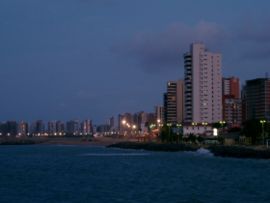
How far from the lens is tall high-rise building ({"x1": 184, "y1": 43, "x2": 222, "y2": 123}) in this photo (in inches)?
6339

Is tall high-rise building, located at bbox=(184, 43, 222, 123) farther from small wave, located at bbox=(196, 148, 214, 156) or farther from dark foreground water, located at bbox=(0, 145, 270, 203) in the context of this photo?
dark foreground water, located at bbox=(0, 145, 270, 203)

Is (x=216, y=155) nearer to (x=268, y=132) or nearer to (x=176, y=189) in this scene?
(x=268, y=132)

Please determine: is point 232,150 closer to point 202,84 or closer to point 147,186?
point 147,186

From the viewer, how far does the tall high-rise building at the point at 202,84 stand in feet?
A: 528

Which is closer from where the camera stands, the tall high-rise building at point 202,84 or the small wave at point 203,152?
the small wave at point 203,152

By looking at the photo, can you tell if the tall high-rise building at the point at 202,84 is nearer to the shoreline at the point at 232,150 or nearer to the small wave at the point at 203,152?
the shoreline at the point at 232,150

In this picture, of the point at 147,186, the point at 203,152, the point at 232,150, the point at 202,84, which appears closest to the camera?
the point at 147,186

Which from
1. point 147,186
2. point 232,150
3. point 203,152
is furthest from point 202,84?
point 147,186

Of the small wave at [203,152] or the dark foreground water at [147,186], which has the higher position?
the small wave at [203,152]

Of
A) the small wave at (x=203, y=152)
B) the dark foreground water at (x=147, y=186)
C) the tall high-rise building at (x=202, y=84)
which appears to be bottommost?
the dark foreground water at (x=147, y=186)

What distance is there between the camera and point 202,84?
6344 inches

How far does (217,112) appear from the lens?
16688 cm

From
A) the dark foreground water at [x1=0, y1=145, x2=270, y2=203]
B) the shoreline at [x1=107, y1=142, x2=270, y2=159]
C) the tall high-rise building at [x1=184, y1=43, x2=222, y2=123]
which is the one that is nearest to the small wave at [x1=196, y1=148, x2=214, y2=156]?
the shoreline at [x1=107, y1=142, x2=270, y2=159]

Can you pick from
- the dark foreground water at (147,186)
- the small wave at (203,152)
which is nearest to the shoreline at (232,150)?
the small wave at (203,152)
